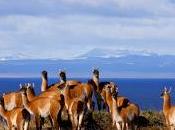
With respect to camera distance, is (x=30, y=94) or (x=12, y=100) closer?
(x=30, y=94)

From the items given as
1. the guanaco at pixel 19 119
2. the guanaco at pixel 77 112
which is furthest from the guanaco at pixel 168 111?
the guanaco at pixel 19 119

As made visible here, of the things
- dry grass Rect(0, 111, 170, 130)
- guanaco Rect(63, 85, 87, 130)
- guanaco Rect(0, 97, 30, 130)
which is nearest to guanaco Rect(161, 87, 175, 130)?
dry grass Rect(0, 111, 170, 130)

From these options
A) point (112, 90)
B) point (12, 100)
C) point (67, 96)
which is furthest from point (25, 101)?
point (112, 90)

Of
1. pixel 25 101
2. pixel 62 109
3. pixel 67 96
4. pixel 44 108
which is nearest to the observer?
pixel 44 108

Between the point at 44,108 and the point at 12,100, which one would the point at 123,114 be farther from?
the point at 12,100

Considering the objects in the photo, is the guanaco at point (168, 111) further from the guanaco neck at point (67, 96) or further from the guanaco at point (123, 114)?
the guanaco neck at point (67, 96)

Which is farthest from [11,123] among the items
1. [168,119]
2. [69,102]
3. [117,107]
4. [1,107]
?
[168,119]

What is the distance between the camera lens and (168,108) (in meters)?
27.1

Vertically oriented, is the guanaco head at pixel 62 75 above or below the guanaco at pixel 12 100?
above

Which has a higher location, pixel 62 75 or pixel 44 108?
pixel 62 75

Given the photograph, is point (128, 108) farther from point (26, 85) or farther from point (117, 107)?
point (26, 85)

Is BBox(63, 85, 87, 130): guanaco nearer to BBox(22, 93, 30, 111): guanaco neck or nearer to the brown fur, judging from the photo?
BBox(22, 93, 30, 111): guanaco neck

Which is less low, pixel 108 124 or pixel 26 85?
pixel 26 85

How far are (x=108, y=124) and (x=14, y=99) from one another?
15.4 ft
